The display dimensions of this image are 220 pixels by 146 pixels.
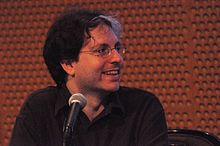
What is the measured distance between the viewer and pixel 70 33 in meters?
1.98

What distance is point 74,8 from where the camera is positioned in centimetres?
211

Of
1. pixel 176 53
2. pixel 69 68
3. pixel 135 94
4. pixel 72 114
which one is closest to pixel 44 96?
pixel 69 68

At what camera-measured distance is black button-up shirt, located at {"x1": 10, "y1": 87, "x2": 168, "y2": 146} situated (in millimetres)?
1907

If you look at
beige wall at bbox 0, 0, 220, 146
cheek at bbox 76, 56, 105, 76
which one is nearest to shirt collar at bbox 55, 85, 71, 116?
cheek at bbox 76, 56, 105, 76

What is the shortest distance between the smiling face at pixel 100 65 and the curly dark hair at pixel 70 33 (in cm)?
3

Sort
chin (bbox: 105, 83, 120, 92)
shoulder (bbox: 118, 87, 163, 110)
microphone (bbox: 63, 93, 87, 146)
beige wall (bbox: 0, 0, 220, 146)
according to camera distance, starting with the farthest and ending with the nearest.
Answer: beige wall (bbox: 0, 0, 220, 146), shoulder (bbox: 118, 87, 163, 110), chin (bbox: 105, 83, 120, 92), microphone (bbox: 63, 93, 87, 146)

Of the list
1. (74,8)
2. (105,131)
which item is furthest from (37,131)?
(74,8)

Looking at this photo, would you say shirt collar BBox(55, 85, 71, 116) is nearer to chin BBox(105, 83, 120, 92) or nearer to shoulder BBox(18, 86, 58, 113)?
shoulder BBox(18, 86, 58, 113)

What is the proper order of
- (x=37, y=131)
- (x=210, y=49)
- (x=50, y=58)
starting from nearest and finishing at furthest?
1. (x=37, y=131)
2. (x=50, y=58)
3. (x=210, y=49)

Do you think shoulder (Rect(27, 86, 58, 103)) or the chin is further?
shoulder (Rect(27, 86, 58, 103))

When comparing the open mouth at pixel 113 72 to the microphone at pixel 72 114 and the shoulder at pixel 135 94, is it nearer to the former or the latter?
the shoulder at pixel 135 94

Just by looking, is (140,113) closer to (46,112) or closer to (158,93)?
(46,112)

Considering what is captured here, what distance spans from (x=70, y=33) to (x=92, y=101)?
0.30 metres

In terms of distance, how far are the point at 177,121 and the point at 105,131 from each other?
154 centimetres
